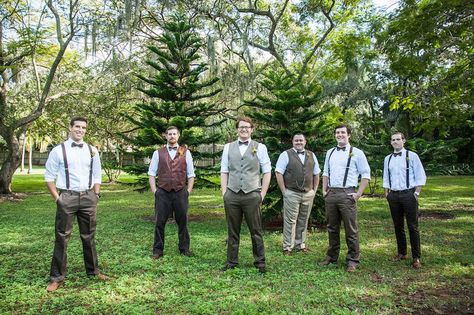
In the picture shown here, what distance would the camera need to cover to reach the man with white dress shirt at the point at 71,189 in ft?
13.8

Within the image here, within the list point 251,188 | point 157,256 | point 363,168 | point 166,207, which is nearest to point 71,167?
point 166,207

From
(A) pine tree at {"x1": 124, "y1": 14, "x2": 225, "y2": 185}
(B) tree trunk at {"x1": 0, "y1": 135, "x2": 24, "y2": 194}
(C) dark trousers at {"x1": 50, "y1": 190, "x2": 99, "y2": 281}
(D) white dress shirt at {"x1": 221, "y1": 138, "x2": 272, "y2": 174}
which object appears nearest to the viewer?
(C) dark trousers at {"x1": 50, "y1": 190, "x2": 99, "y2": 281}

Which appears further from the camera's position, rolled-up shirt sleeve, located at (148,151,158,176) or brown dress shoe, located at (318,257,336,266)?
rolled-up shirt sleeve, located at (148,151,158,176)

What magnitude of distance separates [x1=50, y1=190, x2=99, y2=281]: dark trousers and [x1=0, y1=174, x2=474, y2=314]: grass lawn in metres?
0.25

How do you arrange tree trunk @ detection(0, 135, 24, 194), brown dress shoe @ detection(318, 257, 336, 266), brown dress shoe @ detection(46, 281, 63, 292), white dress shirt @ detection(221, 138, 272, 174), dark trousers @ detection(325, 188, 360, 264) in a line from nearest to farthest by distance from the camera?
brown dress shoe @ detection(46, 281, 63, 292) < white dress shirt @ detection(221, 138, 272, 174) < dark trousers @ detection(325, 188, 360, 264) < brown dress shoe @ detection(318, 257, 336, 266) < tree trunk @ detection(0, 135, 24, 194)

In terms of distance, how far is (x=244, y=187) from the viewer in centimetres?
464

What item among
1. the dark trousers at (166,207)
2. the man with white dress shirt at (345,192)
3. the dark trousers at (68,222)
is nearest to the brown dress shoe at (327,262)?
the man with white dress shirt at (345,192)

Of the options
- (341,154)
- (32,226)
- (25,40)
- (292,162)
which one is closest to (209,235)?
(292,162)

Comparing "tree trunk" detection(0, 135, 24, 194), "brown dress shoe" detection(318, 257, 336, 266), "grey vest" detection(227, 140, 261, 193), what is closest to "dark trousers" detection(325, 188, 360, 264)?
"brown dress shoe" detection(318, 257, 336, 266)

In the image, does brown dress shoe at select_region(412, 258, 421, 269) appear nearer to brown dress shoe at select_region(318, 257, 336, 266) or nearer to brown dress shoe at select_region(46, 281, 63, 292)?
brown dress shoe at select_region(318, 257, 336, 266)

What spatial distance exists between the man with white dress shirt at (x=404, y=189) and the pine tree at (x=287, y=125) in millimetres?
2251

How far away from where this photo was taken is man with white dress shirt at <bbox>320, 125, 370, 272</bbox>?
16.0 feet

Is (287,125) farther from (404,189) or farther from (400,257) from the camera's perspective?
(400,257)

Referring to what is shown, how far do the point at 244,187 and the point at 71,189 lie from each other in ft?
6.02
